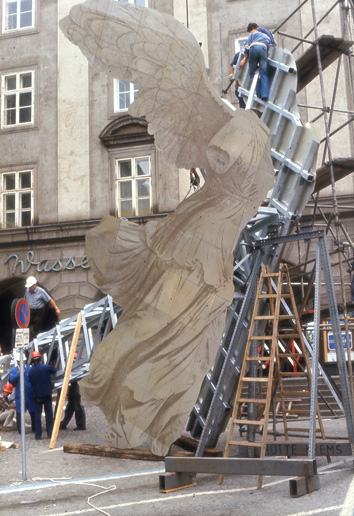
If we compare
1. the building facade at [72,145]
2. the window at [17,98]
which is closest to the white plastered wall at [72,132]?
the building facade at [72,145]

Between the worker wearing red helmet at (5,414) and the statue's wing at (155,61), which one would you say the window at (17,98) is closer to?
the worker wearing red helmet at (5,414)

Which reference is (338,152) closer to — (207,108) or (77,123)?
(77,123)

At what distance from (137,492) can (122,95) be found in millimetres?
15293

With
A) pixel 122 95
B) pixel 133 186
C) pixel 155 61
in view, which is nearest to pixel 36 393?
pixel 155 61

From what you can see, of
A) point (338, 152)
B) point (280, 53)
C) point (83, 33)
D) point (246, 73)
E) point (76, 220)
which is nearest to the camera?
point (83, 33)

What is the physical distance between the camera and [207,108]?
26.3 ft

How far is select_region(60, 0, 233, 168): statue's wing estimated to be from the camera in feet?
25.6

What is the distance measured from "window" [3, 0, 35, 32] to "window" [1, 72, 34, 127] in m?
1.72

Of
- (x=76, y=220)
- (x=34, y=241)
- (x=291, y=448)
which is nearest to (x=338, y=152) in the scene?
(x=76, y=220)

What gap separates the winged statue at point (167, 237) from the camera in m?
7.86

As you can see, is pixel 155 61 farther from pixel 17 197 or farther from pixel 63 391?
pixel 17 197

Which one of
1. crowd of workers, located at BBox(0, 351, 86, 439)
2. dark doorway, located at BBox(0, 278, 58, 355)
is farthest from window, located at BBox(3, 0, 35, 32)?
crowd of workers, located at BBox(0, 351, 86, 439)

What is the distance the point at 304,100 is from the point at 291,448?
13.3 meters

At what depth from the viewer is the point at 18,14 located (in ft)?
73.6
